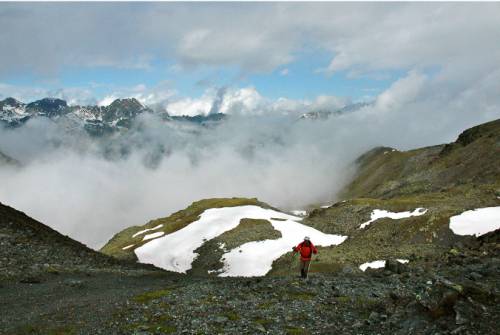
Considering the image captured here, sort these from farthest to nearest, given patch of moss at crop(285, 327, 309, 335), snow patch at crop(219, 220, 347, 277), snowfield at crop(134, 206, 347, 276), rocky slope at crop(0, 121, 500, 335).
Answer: snowfield at crop(134, 206, 347, 276), snow patch at crop(219, 220, 347, 277), patch of moss at crop(285, 327, 309, 335), rocky slope at crop(0, 121, 500, 335)

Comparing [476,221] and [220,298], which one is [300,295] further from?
[476,221]

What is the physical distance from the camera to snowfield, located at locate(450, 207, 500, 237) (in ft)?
239

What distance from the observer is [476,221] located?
77.1 m

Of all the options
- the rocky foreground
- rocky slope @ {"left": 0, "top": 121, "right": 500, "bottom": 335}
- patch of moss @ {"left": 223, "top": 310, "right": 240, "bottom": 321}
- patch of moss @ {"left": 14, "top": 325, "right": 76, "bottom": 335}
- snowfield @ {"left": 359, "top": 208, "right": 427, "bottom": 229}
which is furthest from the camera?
snowfield @ {"left": 359, "top": 208, "right": 427, "bottom": 229}

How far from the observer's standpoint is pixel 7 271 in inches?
1417

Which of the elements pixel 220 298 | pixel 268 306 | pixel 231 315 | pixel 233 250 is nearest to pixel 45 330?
pixel 231 315

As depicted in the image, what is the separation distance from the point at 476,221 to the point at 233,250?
48.2m

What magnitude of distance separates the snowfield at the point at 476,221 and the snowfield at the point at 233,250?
964 inches

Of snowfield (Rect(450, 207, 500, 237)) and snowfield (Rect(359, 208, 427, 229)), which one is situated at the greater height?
snowfield (Rect(359, 208, 427, 229))

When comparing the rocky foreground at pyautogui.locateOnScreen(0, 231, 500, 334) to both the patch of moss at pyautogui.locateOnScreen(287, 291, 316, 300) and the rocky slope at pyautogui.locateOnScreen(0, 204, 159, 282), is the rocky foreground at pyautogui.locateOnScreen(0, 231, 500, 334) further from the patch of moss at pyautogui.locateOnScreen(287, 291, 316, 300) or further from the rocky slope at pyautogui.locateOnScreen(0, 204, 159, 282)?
the rocky slope at pyautogui.locateOnScreen(0, 204, 159, 282)

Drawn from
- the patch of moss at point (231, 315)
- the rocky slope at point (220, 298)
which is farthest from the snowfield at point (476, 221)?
the patch of moss at point (231, 315)

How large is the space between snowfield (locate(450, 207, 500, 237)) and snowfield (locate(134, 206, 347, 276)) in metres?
24.5

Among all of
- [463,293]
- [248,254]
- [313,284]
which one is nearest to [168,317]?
[313,284]

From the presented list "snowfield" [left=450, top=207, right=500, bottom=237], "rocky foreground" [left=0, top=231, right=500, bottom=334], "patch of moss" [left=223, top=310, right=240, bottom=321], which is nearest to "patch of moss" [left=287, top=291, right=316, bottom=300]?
"rocky foreground" [left=0, top=231, right=500, bottom=334]
